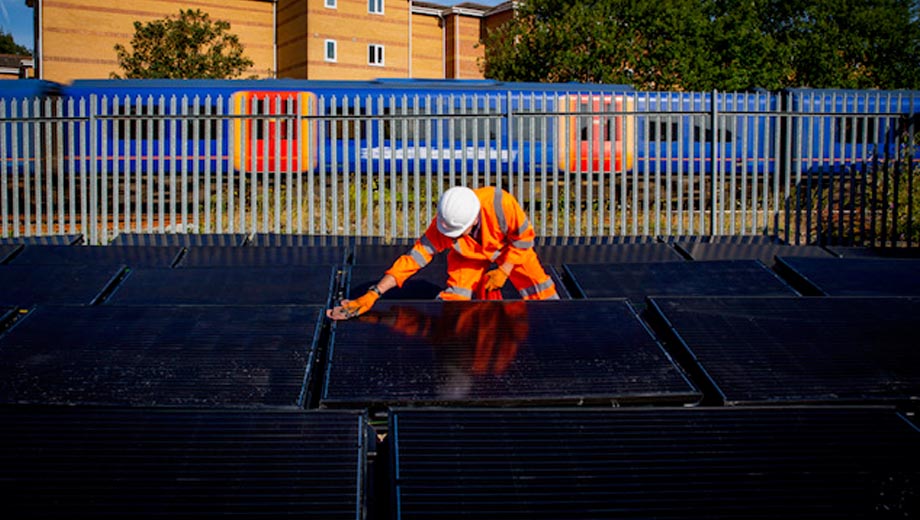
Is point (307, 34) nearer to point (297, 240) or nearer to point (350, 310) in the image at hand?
point (297, 240)

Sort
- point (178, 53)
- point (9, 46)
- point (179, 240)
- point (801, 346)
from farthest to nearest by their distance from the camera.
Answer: point (9, 46) → point (178, 53) → point (179, 240) → point (801, 346)

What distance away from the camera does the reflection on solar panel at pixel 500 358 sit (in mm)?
3502

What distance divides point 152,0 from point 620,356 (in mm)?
41083

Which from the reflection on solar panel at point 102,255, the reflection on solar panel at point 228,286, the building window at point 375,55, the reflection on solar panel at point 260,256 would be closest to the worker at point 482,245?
the reflection on solar panel at point 228,286

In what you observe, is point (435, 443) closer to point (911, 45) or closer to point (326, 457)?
point (326, 457)

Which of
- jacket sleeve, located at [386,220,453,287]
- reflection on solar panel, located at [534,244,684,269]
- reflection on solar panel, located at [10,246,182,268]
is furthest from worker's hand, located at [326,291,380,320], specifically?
reflection on solar panel, located at [534,244,684,269]

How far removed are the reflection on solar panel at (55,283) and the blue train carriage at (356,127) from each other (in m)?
5.73

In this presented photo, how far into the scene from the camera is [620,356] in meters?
3.92

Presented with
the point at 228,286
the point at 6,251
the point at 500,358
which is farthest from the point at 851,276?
the point at 6,251

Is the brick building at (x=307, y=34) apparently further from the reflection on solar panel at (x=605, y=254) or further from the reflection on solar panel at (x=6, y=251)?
the reflection on solar panel at (x=605, y=254)

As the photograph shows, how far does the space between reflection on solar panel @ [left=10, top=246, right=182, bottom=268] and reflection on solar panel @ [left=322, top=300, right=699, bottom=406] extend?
9.82 ft

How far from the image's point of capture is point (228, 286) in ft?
18.7

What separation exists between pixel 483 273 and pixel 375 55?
131 feet

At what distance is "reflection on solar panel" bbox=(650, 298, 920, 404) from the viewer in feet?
11.8
